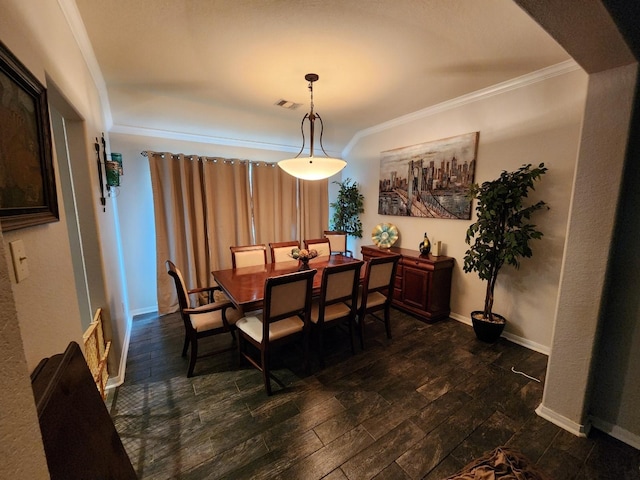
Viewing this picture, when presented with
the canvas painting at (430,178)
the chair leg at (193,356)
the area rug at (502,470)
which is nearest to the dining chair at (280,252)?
the chair leg at (193,356)

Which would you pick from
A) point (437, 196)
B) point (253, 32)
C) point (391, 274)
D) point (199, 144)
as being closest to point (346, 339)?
point (391, 274)

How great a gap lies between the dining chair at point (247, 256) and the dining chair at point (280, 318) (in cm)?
96

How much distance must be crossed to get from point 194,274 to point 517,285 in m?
4.02

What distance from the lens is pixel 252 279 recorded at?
2.58m

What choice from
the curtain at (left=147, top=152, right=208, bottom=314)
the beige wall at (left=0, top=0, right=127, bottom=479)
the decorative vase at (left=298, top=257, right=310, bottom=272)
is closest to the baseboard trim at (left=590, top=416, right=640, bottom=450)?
the decorative vase at (left=298, top=257, right=310, bottom=272)

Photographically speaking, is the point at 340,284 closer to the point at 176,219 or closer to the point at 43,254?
the point at 43,254

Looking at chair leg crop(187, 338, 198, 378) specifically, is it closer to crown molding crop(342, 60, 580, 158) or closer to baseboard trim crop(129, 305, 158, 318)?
baseboard trim crop(129, 305, 158, 318)

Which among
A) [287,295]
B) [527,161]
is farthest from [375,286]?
[527,161]

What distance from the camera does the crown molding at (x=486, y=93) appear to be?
2.35 m

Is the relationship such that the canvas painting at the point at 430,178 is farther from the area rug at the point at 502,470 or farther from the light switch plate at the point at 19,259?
the light switch plate at the point at 19,259

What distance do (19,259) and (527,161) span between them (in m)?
3.64

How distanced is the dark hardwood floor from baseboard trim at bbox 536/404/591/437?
4cm

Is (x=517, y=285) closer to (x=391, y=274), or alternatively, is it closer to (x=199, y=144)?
(x=391, y=274)

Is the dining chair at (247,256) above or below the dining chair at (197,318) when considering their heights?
above
